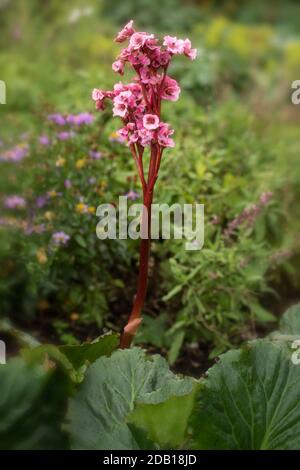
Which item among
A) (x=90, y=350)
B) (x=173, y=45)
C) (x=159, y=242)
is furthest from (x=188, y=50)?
(x=159, y=242)

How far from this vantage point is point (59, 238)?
3.22m

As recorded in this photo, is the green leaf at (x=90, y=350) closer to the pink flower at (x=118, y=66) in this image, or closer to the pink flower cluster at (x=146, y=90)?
the pink flower cluster at (x=146, y=90)

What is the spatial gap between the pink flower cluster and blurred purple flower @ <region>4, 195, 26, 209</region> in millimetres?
1115

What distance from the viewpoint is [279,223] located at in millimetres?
3908

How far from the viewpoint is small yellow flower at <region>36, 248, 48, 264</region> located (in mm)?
3200

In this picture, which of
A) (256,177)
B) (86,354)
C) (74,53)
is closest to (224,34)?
(74,53)

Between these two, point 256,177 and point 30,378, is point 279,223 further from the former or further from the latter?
point 30,378

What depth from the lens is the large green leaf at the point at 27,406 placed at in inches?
72.6

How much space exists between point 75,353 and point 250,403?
0.53m

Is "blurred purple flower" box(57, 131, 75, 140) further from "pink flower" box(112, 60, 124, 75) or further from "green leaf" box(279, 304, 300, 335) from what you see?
"green leaf" box(279, 304, 300, 335)

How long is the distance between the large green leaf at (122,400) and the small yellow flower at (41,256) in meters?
0.99

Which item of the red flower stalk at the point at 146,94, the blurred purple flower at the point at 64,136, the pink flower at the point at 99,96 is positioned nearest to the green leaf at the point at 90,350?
the red flower stalk at the point at 146,94

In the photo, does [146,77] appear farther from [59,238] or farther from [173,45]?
[59,238]
